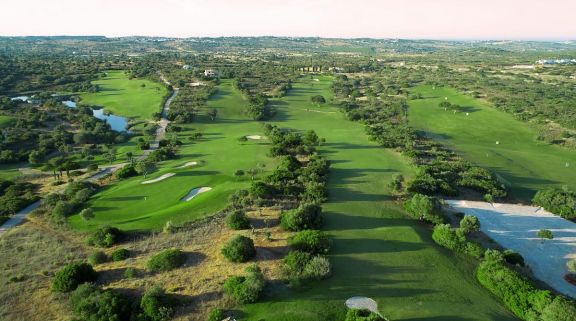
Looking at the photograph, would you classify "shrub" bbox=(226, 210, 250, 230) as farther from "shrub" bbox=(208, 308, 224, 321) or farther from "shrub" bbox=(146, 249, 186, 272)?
"shrub" bbox=(208, 308, 224, 321)

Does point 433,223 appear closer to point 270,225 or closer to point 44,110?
point 270,225

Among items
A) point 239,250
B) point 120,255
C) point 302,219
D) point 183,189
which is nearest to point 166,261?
point 120,255

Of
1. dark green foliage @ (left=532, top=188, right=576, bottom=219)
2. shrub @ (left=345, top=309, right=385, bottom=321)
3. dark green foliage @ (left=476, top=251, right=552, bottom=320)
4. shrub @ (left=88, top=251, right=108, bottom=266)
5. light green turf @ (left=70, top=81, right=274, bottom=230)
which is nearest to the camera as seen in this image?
shrub @ (left=345, top=309, right=385, bottom=321)

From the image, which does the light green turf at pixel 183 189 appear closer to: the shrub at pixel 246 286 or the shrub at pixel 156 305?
the shrub at pixel 156 305

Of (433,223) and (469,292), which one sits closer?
(469,292)

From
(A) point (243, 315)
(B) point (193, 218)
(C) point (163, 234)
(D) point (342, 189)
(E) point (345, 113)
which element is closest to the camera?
(A) point (243, 315)

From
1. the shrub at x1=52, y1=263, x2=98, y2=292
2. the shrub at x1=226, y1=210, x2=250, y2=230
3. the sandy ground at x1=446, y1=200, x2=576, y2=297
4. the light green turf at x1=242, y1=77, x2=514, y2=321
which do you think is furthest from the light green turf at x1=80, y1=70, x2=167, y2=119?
the sandy ground at x1=446, y1=200, x2=576, y2=297

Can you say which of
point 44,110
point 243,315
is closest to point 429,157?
point 243,315
